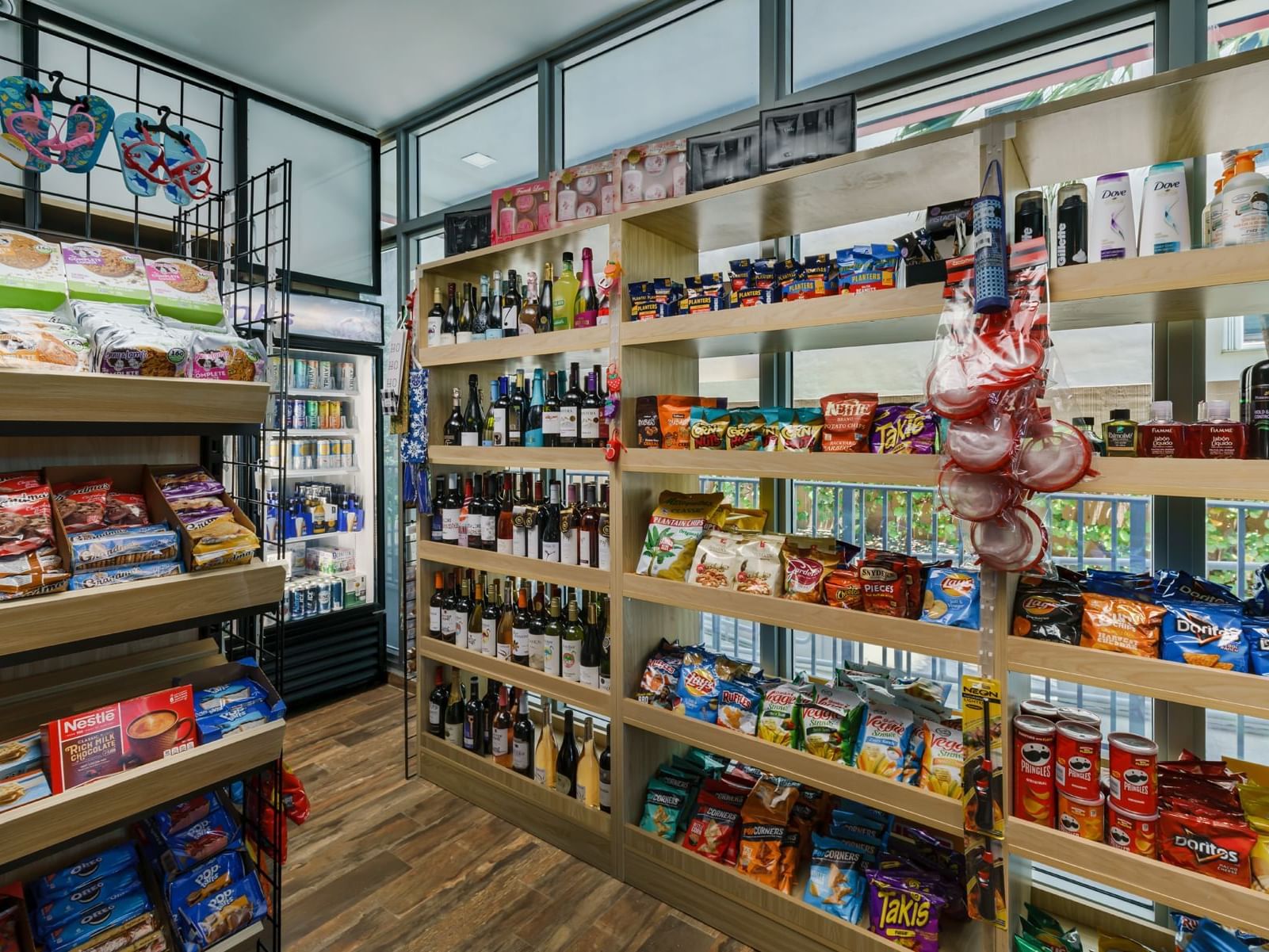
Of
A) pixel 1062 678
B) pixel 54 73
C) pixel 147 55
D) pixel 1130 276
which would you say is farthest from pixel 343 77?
pixel 1062 678

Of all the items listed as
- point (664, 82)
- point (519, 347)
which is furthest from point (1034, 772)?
point (664, 82)

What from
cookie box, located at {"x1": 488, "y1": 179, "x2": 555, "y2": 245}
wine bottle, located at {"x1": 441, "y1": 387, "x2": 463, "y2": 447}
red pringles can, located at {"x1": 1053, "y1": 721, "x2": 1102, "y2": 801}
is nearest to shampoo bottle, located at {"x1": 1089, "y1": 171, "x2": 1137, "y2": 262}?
red pringles can, located at {"x1": 1053, "y1": 721, "x2": 1102, "y2": 801}

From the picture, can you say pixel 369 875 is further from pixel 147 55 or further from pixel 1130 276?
pixel 147 55

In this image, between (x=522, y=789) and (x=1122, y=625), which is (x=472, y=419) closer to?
(x=522, y=789)

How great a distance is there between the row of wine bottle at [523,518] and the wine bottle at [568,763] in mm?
640

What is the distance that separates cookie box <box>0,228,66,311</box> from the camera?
1.26 metres

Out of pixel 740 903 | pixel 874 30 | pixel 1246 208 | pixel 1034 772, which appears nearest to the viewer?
pixel 1246 208

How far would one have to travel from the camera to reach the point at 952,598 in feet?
5.63

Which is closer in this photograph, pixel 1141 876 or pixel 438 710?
pixel 1141 876

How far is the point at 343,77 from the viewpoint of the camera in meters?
3.53

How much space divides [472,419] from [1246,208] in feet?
8.29

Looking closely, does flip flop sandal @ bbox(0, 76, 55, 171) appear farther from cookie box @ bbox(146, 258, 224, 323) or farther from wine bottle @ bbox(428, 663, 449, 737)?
wine bottle @ bbox(428, 663, 449, 737)

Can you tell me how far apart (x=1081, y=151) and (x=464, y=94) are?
3.13 meters

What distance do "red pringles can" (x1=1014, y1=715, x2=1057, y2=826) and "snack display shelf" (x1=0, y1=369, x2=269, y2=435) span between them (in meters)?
1.95
